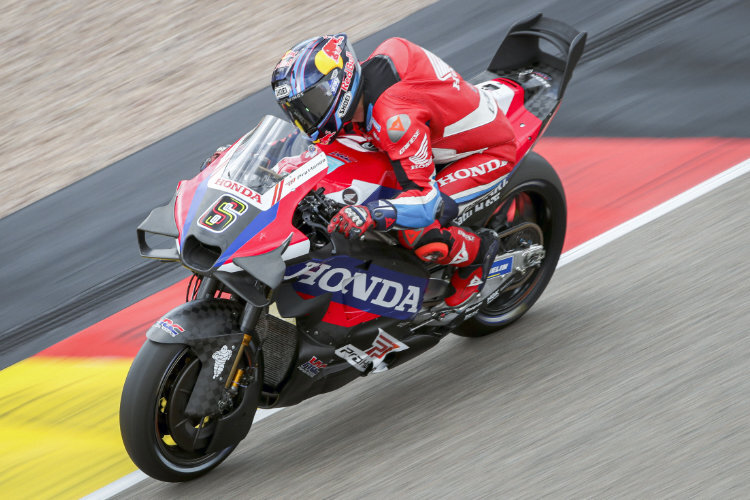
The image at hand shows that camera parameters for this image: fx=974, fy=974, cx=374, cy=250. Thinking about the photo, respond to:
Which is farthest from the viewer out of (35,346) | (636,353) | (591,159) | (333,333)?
(591,159)

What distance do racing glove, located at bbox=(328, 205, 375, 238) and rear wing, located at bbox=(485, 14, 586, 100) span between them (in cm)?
186

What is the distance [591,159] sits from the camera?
25.1 feet

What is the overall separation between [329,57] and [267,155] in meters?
0.52

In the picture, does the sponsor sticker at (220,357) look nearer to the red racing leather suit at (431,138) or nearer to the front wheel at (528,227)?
the red racing leather suit at (431,138)

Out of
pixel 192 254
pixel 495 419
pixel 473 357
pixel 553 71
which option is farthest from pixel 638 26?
pixel 192 254

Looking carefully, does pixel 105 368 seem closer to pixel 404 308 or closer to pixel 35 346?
pixel 35 346

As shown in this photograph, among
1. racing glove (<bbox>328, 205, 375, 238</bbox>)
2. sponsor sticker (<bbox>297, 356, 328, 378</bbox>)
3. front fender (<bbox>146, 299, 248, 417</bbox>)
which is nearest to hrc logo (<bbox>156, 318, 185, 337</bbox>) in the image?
front fender (<bbox>146, 299, 248, 417</bbox>)

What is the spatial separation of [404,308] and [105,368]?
228 cm

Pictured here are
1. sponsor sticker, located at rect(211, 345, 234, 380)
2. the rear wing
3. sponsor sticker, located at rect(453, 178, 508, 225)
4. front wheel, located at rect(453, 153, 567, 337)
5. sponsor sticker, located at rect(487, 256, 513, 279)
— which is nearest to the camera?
sponsor sticker, located at rect(211, 345, 234, 380)

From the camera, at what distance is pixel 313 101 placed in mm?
4352

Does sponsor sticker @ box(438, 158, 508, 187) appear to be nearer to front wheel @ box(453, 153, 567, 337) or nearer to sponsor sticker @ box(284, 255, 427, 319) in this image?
front wheel @ box(453, 153, 567, 337)

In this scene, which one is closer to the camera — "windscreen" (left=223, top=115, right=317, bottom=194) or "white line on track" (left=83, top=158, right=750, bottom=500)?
"windscreen" (left=223, top=115, right=317, bottom=194)

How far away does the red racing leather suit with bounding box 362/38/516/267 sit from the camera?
178 inches

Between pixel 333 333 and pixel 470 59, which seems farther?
pixel 470 59
